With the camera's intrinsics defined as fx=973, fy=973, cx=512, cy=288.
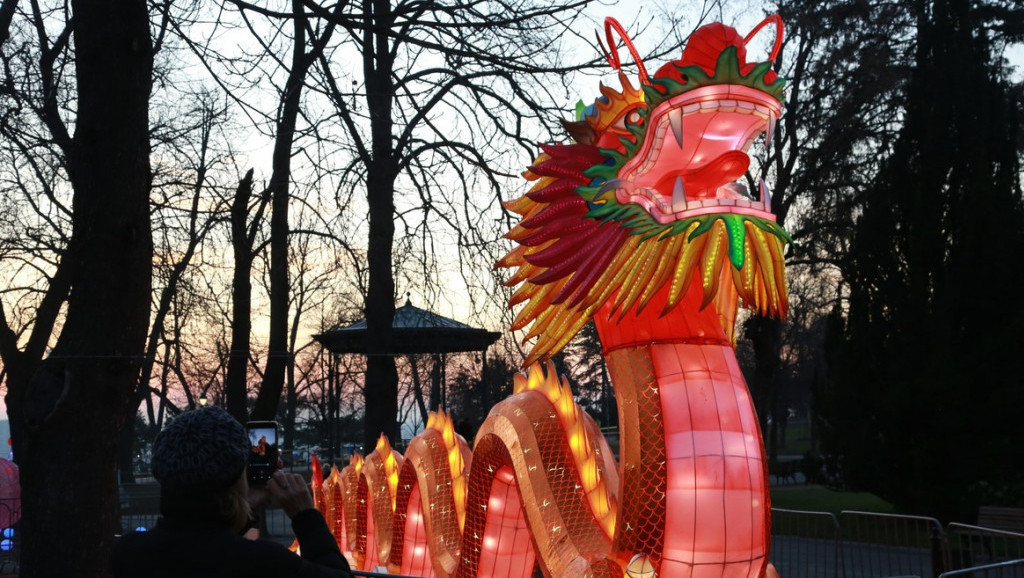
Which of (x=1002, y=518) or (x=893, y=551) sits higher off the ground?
(x=1002, y=518)

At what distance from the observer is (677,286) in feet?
11.9

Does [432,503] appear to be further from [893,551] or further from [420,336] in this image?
[893,551]

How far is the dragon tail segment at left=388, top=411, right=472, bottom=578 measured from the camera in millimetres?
5492

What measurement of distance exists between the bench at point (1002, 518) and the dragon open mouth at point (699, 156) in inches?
347

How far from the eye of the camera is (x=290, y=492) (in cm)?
221

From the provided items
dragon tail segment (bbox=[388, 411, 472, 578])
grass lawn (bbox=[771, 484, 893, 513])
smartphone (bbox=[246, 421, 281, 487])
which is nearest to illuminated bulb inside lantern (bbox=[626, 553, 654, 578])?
dragon tail segment (bbox=[388, 411, 472, 578])

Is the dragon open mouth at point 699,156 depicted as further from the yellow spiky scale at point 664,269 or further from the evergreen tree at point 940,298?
the evergreen tree at point 940,298

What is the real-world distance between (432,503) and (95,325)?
218cm

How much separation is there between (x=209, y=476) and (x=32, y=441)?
296 centimetres

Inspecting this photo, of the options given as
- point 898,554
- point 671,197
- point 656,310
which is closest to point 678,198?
point 671,197

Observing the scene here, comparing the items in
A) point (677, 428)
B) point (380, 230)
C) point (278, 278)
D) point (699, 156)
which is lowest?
point (677, 428)

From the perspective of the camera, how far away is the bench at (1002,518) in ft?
35.7

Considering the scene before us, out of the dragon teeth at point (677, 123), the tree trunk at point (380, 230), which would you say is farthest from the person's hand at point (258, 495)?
the tree trunk at point (380, 230)

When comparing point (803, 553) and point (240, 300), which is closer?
point (240, 300)
